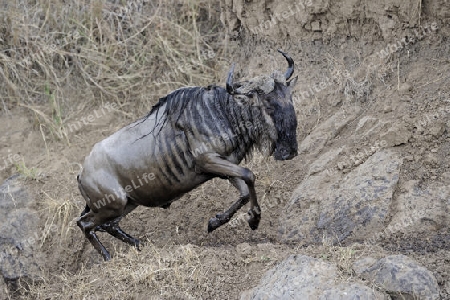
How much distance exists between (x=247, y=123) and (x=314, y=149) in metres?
1.29

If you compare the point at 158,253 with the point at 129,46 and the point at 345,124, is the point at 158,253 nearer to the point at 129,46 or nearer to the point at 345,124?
the point at 345,124

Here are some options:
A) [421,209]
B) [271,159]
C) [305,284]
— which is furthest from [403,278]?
[271,159]

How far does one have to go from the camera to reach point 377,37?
307 inches

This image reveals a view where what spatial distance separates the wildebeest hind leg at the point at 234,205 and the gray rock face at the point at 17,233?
2.23 metres

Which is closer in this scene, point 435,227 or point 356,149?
point 435,227

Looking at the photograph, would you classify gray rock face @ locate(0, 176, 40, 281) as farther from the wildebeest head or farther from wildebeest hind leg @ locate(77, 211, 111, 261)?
the wildebeest head

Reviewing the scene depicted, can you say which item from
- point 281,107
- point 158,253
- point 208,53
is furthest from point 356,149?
point 208,53

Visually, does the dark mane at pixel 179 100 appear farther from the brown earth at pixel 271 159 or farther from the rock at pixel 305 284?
the rock at pixel 305 284

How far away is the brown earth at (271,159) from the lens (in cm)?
593

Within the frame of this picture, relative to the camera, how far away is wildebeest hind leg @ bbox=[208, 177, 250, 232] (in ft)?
21.3

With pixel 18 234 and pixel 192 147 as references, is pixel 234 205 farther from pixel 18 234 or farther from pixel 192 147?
pixel 18 234

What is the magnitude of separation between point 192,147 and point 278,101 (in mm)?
898

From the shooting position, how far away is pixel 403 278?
201 inches

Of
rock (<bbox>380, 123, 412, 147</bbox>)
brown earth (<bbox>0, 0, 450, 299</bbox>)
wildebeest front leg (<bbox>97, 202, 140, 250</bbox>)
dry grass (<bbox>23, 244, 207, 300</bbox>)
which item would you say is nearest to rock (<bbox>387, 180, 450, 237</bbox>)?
brown earth (<bbox>0, 0, 450, 299</bbox>)
